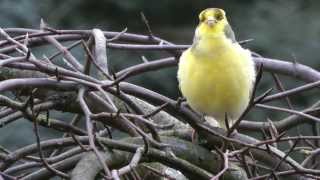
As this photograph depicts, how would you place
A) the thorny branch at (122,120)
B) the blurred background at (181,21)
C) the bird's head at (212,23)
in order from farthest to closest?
the blurred background at (181,21)
the bird's head at (212,23)
the thorny branch at (122,120)

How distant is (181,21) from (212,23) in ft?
15.4

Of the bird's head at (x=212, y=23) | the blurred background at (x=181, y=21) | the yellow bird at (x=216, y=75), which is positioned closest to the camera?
the yellow bird at (x=216, y=75)

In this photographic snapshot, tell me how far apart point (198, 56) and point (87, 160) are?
1.89 feet

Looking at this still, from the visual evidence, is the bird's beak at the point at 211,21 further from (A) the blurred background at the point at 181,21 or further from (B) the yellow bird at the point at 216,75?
(A) the blurred background at the point at 181,21

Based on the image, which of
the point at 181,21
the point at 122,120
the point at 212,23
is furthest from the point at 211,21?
the point at 181,21

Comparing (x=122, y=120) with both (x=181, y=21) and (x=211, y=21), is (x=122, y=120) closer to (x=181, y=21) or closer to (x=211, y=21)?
(x=211, y=21)

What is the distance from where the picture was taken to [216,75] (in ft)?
6.85

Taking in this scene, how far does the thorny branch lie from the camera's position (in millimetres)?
1624

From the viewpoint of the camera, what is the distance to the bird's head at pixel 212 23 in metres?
2.20

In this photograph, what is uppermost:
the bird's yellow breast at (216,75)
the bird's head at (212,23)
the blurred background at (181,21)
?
the bird's head at (212,23)

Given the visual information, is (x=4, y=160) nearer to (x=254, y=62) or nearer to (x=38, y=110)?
(x=38, y=110)

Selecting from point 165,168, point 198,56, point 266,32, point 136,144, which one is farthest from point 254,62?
point 266,32

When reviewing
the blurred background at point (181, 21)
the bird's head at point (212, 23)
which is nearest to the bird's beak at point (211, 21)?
the bird's head at point (212, 23)

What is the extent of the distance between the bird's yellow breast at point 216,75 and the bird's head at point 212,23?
35 mm
